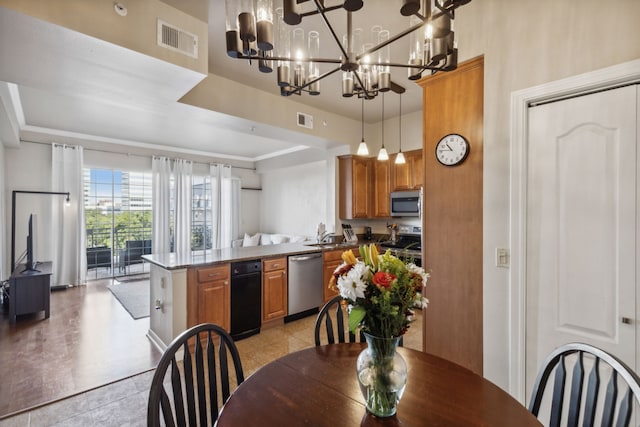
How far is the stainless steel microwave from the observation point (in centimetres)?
469

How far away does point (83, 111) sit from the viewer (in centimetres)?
443

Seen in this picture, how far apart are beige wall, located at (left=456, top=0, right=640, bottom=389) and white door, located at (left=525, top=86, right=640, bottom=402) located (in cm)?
15

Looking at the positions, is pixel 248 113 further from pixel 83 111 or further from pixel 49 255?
pixel 49 255

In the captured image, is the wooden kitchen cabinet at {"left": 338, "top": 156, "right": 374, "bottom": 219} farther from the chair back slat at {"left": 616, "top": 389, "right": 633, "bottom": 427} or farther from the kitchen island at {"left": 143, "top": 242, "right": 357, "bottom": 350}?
the chair back slat at {"left": 616, "top": 389, "right": 633, "bottom": 427}

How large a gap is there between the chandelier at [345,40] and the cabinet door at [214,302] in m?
2.11

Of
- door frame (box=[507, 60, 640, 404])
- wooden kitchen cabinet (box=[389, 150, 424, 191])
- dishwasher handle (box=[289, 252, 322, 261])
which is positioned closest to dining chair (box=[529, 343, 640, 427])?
door frame (box=[507, 60, 640, 404])

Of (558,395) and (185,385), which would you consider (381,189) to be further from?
(185,385)

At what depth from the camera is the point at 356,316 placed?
95 centimetres

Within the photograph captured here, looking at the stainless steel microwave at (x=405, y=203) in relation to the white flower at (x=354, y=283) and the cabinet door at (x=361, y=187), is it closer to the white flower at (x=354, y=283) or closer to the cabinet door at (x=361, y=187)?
the cabinet door at (x=361, y=187)

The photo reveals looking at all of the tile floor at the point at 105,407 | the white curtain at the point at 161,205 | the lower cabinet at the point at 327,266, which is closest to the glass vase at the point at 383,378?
the tile floor at the point at 105,407

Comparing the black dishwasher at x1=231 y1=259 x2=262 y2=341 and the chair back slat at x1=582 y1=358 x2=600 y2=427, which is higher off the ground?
the chair back slat at x1=582 y1=358 x2=600 y2=427

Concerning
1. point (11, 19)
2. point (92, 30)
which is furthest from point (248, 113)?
point (11, 19)

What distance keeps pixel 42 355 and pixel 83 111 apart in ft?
10.9

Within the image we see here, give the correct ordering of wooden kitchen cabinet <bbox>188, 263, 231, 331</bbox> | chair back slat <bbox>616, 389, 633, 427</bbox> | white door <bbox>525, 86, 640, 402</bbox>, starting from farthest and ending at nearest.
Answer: wooden kitchen cabinet <bbox>188, 263, 231, 331</bbox>, white door <bbox>525, 86, 640, 402</bbox>, chair back slat <bbox>616, 389, 633, 427</bbox>
